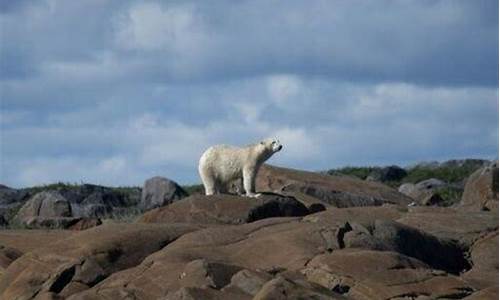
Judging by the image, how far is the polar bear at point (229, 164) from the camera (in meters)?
31.7

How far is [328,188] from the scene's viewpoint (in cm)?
3912

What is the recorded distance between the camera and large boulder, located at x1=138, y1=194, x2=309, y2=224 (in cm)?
2762

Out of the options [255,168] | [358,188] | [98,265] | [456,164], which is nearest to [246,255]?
[98,265]

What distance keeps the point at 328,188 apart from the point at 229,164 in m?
7.86

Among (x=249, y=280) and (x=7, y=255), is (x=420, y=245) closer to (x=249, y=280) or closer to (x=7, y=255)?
(x=249, y=280)

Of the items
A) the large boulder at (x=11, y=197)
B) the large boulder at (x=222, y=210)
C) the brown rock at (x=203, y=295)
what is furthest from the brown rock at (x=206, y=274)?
the large boulder at (x=11, y=197)

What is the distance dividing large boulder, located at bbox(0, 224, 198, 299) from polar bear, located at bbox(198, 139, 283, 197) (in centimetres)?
635

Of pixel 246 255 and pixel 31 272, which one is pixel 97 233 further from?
pixel 246 255

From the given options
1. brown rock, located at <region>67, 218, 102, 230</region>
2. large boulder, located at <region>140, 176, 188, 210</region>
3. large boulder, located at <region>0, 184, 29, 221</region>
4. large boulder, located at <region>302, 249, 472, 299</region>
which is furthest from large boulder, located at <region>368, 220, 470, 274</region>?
large boulder, located at <region>0, 184, 29, 221</region>

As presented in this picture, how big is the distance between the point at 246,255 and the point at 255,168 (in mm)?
9075

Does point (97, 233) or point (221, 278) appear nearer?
point (221, 278)

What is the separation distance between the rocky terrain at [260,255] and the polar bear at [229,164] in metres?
1.70

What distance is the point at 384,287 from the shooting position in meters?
20.0

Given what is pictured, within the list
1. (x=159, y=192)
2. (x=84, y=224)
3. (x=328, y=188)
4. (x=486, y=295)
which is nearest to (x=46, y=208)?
(x=159, y=192)
